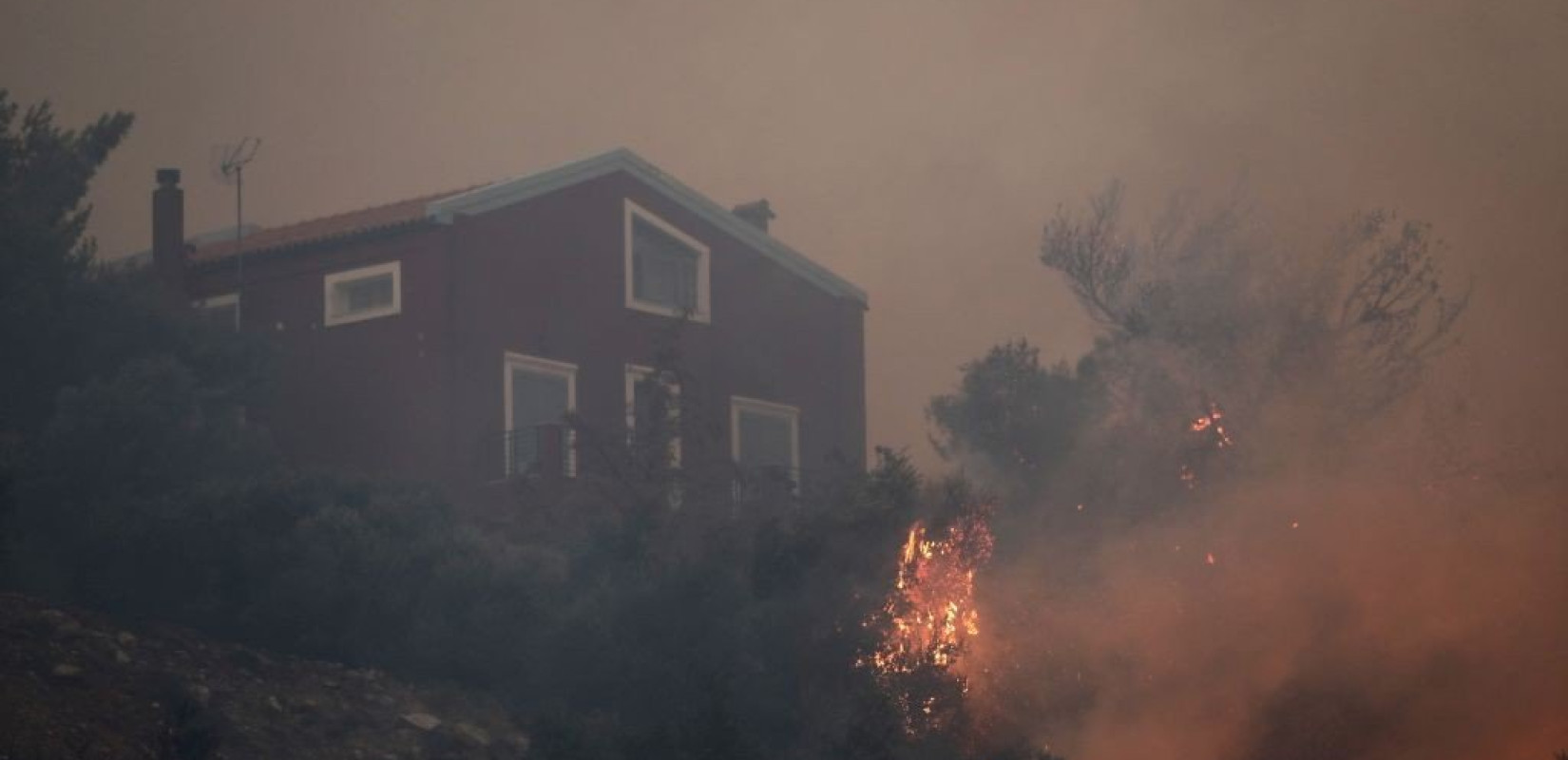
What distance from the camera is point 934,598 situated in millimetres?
19359

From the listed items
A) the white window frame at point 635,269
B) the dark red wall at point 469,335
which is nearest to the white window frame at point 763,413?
the dark red wall at point 469,335

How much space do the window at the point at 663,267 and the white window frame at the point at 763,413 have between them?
5.52 feet

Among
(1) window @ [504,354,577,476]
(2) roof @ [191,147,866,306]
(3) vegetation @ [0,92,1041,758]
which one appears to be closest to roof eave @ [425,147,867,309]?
(2) roof @ [191,147,866,306]

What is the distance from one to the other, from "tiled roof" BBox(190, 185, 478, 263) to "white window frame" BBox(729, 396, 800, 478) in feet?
19.3

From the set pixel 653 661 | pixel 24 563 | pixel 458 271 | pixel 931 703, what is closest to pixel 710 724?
pixel 653 661

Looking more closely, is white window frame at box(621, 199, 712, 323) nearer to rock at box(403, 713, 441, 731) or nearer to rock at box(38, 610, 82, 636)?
rock at box(403, 713, 441, 731)

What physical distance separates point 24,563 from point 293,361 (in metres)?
8.56

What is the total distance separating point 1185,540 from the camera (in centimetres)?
2455

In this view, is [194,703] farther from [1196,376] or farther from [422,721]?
[1196,376]

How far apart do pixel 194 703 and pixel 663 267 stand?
14934mm

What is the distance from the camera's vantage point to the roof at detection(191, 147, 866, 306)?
931 inches

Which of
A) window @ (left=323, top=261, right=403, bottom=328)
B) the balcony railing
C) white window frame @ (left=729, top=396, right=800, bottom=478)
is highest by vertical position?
window @ (left=323, top=261, right=403, bottom=328)

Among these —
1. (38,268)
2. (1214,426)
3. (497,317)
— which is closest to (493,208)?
(497,317)

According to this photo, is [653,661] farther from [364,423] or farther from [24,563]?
[364,423]
